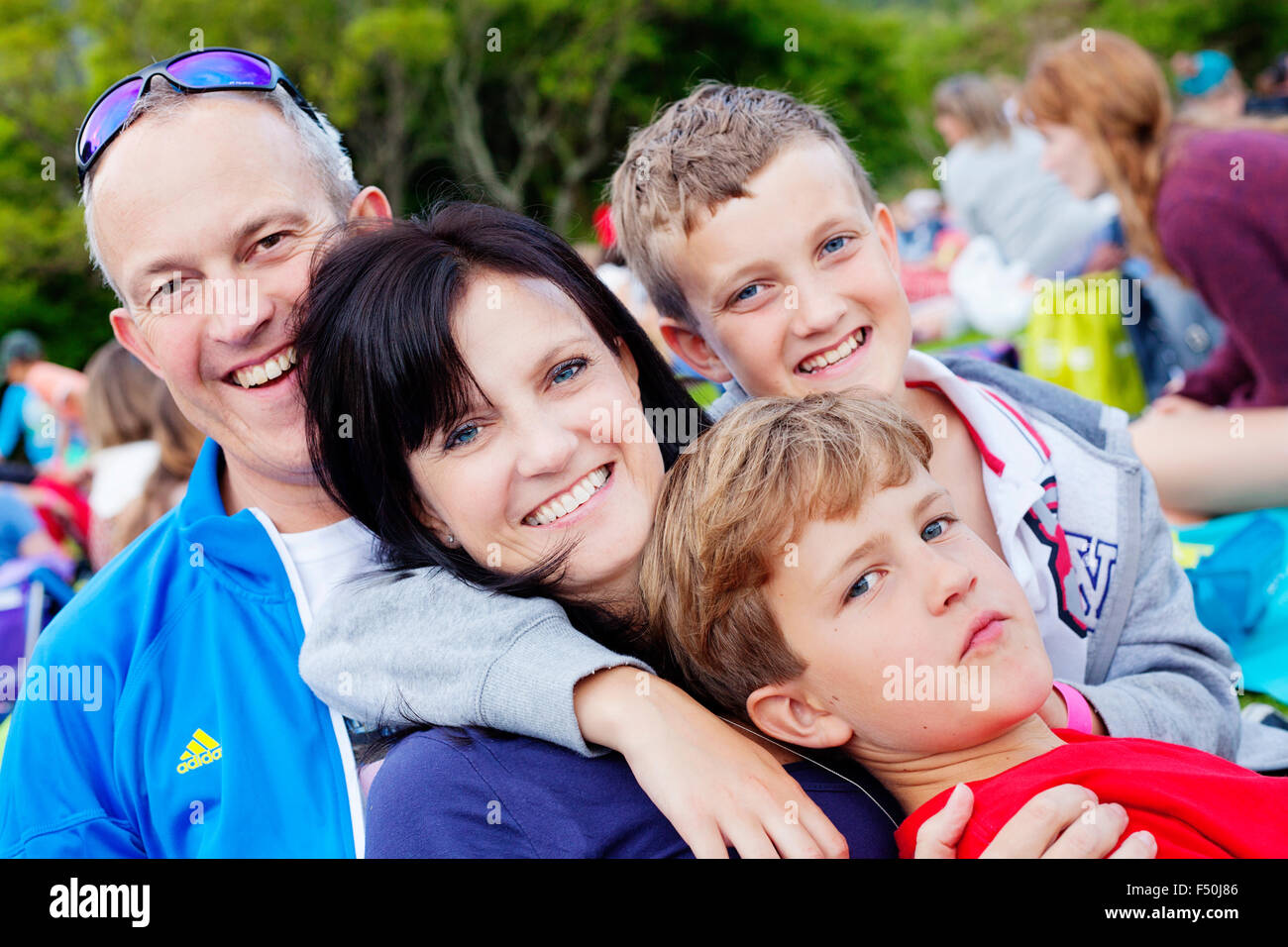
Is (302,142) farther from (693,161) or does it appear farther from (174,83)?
(693,161)

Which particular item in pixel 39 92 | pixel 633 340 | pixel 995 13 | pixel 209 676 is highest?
pixel 995 13

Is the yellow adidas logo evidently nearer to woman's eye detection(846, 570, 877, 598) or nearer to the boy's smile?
woman's eye detection(846, 570, 877, 598)

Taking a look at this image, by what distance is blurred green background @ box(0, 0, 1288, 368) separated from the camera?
63.1ft

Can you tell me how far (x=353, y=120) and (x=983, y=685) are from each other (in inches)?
865

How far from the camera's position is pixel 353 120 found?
851 inches

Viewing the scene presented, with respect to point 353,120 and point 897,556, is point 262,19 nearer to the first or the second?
point 353,120

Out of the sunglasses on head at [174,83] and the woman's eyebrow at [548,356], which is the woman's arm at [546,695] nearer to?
the woman's eyebrow at [548,356]

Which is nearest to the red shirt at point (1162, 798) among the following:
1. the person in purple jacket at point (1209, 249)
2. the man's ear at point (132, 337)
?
the man's ear at point (132, 337)

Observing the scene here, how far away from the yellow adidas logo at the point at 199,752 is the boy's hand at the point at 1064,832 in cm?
132

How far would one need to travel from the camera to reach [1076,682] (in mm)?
2398

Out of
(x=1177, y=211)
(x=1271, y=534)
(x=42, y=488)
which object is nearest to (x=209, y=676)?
(x=1271, y=534)

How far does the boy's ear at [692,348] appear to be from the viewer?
2604mm

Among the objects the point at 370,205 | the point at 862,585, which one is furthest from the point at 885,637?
the point at 370,205

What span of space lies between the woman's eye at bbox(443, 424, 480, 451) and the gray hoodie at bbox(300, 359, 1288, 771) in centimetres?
25
